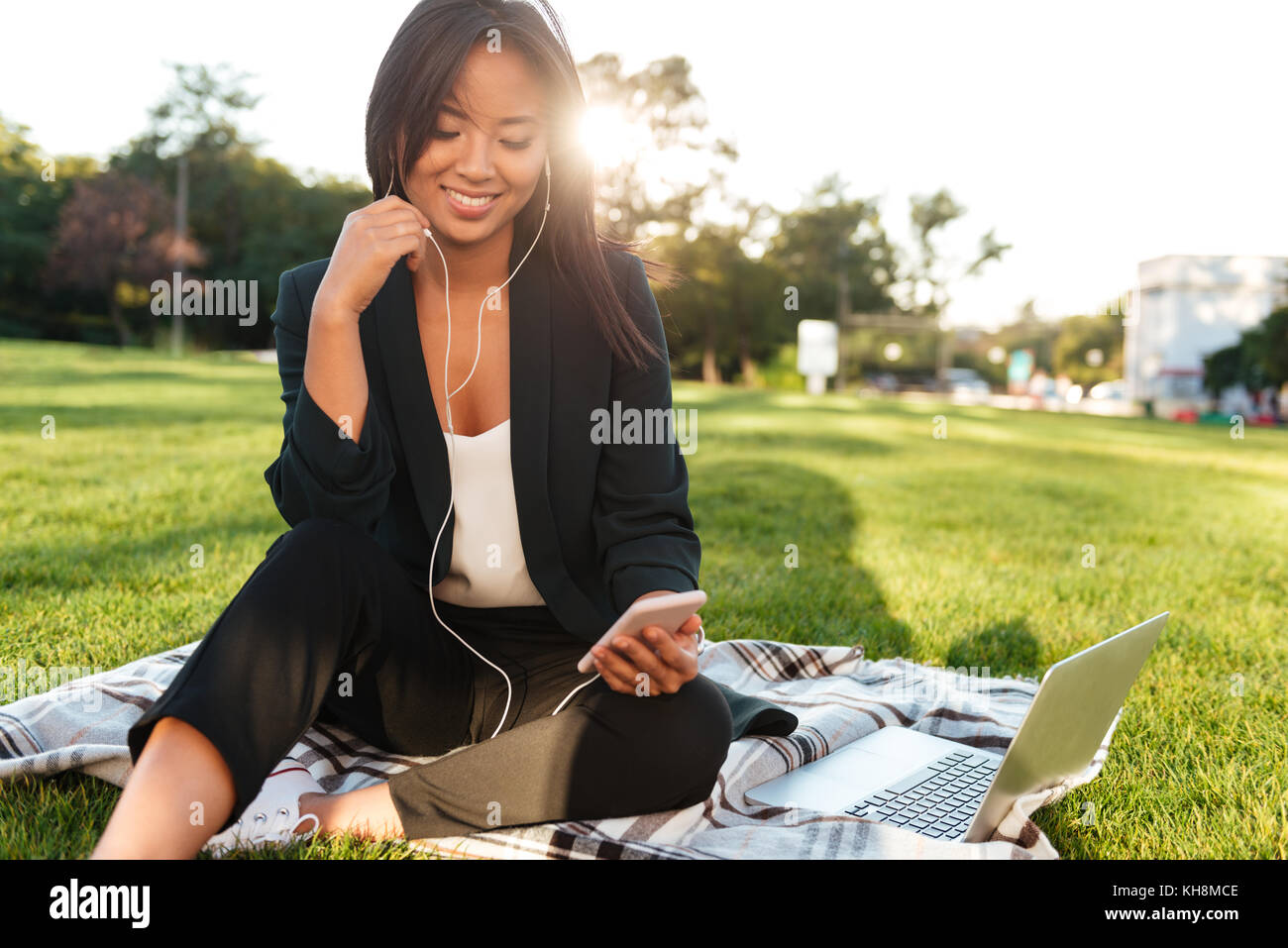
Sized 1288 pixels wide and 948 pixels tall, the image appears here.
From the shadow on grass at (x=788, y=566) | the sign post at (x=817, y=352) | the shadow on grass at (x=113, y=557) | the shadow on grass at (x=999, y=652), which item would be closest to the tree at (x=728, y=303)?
the sign post at (x=817, y=352)

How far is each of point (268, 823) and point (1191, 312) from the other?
3108cm

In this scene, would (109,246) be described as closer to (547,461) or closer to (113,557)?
(113,557)

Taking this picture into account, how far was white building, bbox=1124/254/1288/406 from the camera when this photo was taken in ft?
89.4

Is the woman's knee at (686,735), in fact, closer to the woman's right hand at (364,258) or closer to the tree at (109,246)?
the woman's right hand at (364,258)

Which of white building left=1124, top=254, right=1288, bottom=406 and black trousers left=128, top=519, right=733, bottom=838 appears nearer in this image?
black trousers left=128, top=519, right=733, bottom=838

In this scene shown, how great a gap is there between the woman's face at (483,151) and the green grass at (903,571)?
1.09 meters

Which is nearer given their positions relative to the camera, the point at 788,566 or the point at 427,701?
the point at 427,701

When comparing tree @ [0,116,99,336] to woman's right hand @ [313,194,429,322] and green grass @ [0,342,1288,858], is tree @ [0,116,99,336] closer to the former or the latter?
green grass @ [0,342,1288,858]

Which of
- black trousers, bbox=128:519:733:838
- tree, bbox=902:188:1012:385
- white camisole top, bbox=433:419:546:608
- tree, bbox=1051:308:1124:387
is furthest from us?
tree, bbox=902:188:1012:385

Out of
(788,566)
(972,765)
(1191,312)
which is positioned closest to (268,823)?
(972,765)

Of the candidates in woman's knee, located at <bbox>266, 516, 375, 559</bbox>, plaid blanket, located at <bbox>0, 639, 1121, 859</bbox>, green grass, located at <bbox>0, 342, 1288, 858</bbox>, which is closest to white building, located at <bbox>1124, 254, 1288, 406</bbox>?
green grass, located at <bbox>0, 342, 1288, 858</bbox>

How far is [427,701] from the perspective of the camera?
181cm

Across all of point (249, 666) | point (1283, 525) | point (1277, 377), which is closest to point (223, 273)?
point (1277, 377)

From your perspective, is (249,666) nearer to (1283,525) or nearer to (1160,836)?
(1160,836)
